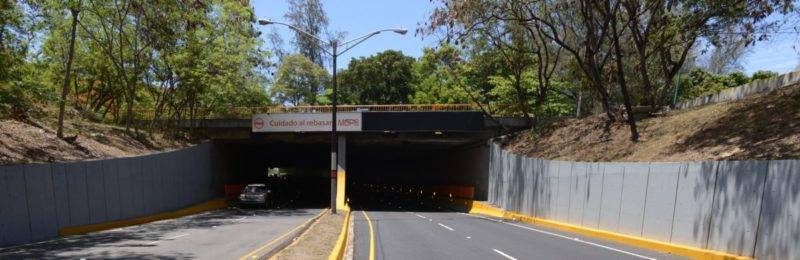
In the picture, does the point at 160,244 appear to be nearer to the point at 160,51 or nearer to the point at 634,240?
the point at 634,240

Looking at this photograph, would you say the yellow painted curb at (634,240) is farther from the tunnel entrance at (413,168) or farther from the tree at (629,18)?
the tunnel entrance at (413,168)

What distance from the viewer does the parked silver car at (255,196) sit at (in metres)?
36.9

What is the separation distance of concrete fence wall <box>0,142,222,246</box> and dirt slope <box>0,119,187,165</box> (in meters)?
0.93

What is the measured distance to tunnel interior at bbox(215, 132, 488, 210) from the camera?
138 ft

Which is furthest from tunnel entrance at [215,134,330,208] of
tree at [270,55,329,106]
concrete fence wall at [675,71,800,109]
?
concrete fence wall at [675,71,800,109]

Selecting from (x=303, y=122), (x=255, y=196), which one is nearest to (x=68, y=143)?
(x=255, y=196)

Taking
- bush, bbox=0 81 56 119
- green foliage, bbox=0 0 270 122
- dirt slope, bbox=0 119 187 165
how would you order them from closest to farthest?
bush, bbox=0 81 56 119 < dirt slope, bbox=0 119 187 165 < green foliage, bbox=0 0 270 122

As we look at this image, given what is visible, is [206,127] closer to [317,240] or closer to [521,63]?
[521,63]

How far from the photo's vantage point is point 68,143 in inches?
971

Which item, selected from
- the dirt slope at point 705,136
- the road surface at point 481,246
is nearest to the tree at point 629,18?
the dirt slope at point 705,136

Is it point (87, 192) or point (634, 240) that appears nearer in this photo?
point (634, 240)

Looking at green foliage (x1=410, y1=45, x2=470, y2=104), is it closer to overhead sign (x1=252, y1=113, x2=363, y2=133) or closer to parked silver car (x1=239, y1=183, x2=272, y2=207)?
overhead sign (x1=252, y1=113, x2=363, y2=133)

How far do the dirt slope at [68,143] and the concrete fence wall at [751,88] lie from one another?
25.4 meters

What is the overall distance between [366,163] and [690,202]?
57534 millimetres
